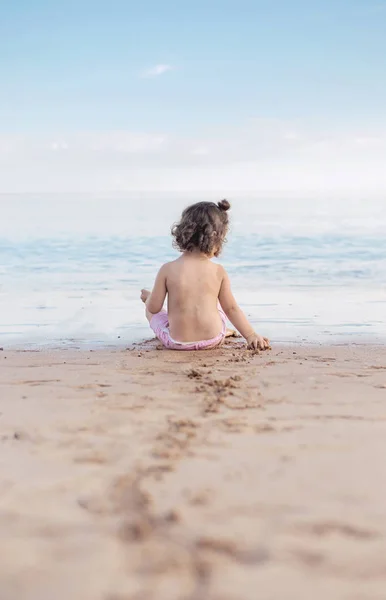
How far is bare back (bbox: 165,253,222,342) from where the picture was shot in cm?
486

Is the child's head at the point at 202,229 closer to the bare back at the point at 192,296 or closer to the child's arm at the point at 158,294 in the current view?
the bare back at the point at 192,296

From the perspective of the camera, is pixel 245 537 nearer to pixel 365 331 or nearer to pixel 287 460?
pixel 287 460

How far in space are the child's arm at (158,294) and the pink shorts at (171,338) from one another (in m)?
0.10

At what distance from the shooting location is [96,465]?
2.40 m

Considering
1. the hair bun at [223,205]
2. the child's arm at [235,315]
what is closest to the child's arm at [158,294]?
the child's arm at [235,315]

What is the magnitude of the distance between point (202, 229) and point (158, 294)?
63 cm

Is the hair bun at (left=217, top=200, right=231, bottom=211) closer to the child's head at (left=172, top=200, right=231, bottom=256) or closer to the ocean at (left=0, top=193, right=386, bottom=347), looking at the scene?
the child's head at (left=172, top=200, right=231, bottom=256)

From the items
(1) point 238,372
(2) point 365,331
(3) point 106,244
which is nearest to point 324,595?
(1) point 238,372

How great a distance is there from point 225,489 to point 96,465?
1.74ft

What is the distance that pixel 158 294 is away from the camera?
4980 mm

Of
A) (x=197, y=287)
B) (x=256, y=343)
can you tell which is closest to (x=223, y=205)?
(x=197, y=287)

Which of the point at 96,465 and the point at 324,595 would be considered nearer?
the point at 324,595

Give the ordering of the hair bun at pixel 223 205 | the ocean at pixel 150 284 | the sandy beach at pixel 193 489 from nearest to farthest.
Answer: the sandy beach at pixel 193 489, the hair bun at pixel 223 205, the ocean at pixel 150 284

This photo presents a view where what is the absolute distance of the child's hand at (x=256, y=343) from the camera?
16.1ft
